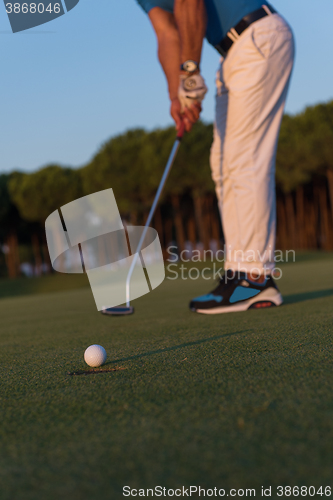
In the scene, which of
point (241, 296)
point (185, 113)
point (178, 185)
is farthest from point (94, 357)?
point (178, 185)

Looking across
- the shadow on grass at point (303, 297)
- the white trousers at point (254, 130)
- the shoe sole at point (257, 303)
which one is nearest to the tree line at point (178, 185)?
the shadow on grass at point (303, 297)

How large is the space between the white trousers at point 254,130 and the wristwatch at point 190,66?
0.22 metres

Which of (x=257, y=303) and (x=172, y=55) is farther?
(x=172, y=55)

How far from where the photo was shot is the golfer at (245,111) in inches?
119

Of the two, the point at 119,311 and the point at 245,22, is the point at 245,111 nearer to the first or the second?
the point at 245,22

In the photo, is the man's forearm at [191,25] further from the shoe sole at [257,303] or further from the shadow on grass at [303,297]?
the shadow on grass at [303,297]

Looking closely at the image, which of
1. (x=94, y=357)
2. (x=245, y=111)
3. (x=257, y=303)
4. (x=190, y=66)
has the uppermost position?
(x=190, y=66)

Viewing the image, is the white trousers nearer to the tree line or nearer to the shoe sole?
the shoe sole

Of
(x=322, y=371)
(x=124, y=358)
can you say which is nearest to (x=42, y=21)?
(x=124, y=358)

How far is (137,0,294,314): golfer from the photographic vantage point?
3.03 metres

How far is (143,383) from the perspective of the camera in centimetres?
128

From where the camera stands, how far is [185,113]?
326 centimetres

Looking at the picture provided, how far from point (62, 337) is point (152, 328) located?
466mm

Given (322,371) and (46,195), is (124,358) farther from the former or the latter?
(46,195)
